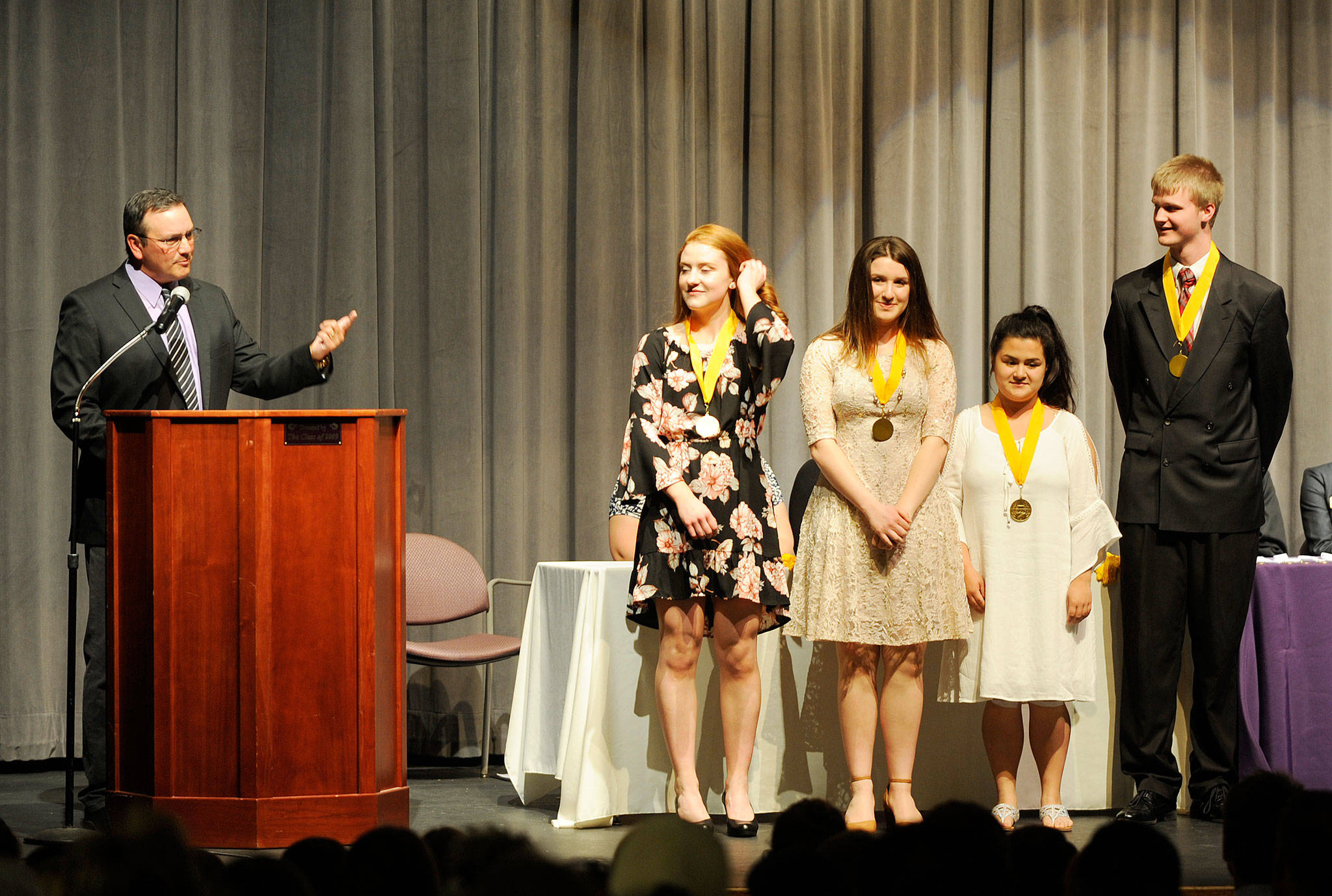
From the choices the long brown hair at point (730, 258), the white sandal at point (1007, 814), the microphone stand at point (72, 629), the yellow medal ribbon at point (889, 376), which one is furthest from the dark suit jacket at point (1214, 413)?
the microphone stand at point (72, 629)

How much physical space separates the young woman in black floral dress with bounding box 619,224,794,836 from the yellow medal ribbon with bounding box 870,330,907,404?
247 millimetres

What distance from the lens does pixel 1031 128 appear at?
18.9 feet

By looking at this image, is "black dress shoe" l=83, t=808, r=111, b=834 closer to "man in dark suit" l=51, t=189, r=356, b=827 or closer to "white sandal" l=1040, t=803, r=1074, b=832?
"man in dark suit" l=51, t=189, r=356, b=827

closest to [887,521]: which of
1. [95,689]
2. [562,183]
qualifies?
[95,689]

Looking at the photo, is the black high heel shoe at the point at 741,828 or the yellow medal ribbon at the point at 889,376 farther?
the yellow medal ribbon at the point at 889,376

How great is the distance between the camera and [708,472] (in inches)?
140

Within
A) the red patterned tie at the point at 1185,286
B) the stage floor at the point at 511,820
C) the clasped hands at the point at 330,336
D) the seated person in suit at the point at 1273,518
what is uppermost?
the red patterned tie at the point at 1185,286

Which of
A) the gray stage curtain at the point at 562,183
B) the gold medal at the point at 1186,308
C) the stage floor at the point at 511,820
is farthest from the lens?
the gray stage curtain at the point at 562,183

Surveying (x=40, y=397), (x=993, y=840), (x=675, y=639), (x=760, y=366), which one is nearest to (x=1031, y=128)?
(x=760, y=366)

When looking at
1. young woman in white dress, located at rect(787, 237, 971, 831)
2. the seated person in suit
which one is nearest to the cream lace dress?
young woman in white dress, located at rect(787, 237, 971, 831)

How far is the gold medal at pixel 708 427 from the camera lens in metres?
3.58

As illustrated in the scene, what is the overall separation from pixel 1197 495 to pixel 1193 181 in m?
0.92

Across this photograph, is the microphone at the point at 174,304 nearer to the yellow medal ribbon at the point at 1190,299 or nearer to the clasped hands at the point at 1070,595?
the clasped hands at the point at 1070,595

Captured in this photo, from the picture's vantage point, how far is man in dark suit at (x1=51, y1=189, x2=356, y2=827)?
149 inches
